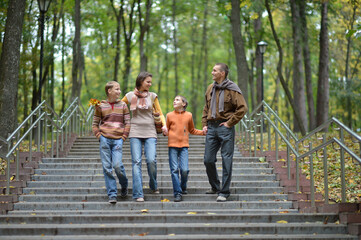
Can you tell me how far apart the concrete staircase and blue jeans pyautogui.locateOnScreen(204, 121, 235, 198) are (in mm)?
335

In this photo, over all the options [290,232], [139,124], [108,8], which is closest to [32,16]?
[108,8]

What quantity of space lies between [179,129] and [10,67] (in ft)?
17.5

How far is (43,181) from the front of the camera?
8.02 m

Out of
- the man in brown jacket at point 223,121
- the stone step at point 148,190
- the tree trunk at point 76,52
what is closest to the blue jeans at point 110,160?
the stone step at point 148,190

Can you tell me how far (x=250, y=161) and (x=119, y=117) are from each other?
3634 millimetres

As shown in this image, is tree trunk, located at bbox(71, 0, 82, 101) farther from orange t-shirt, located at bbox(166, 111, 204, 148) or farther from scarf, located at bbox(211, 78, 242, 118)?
scarf, located at bbox(211, 78, 242, 118)

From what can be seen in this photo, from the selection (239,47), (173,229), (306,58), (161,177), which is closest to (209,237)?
(173,229)

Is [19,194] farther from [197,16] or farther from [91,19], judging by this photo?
[197,16]

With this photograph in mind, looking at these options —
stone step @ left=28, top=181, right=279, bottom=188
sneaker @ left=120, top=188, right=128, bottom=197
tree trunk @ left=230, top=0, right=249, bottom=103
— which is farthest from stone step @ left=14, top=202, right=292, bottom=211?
tree trunk @ left=230, top=0, right=249, bottom=103

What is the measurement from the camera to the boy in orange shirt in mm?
6851

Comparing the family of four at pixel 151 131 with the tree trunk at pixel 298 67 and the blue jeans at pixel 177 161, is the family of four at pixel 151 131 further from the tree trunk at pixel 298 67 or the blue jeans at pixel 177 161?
the tree trunk at pixel 298 67

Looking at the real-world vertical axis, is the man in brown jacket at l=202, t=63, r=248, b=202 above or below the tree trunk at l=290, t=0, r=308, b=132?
below

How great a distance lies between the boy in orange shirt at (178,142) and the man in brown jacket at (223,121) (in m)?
0.28

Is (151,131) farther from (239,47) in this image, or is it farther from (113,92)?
(239,47)
